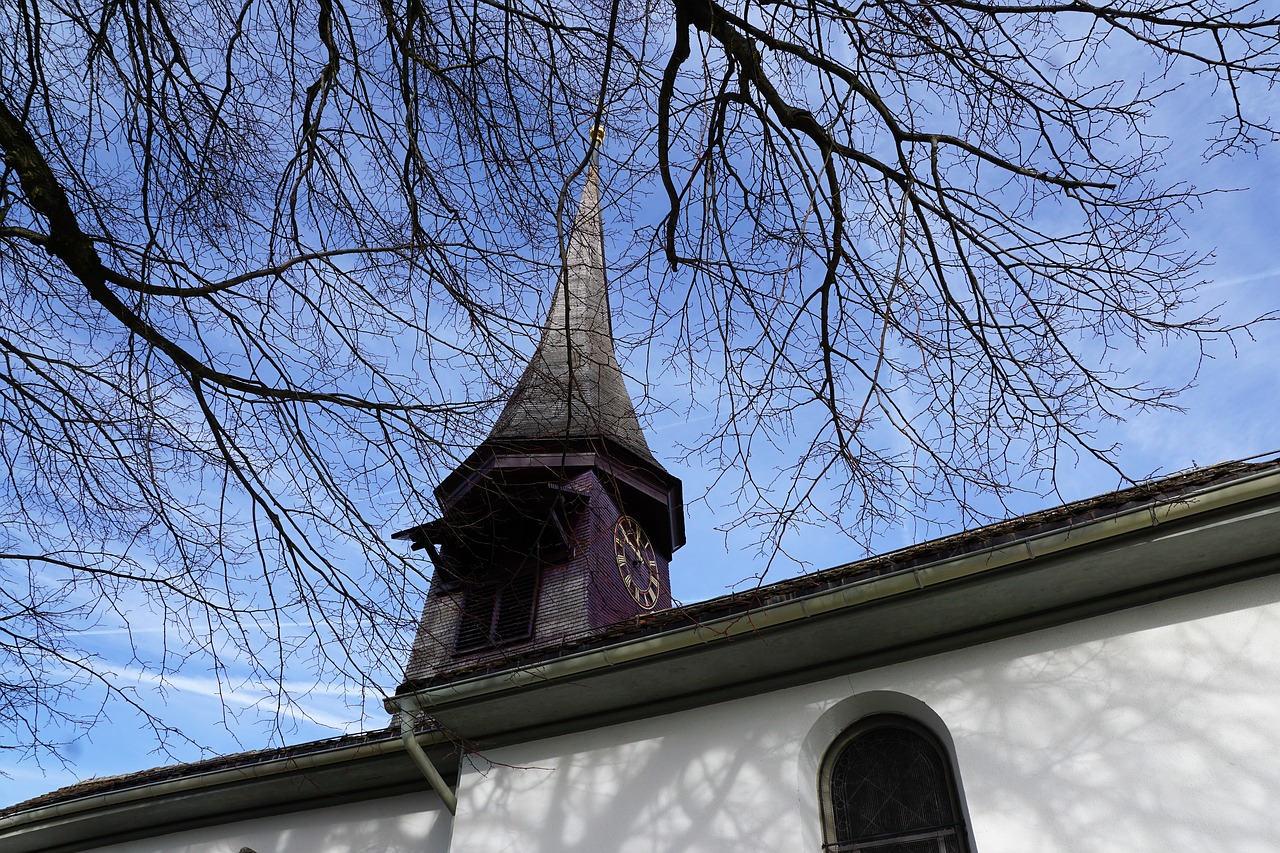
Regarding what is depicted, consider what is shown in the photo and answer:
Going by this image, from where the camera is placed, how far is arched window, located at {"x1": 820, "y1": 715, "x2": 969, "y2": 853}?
5.19m

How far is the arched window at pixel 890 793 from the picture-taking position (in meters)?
5.19

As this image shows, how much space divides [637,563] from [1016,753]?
7.32 m

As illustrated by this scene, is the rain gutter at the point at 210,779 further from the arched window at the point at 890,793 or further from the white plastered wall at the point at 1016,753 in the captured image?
the arched window at the point at 890,793

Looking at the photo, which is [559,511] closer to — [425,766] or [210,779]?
[425,766]

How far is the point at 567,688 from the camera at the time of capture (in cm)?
638

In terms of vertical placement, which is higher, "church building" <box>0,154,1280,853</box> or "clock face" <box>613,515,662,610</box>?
"clock face" <box>613,515,662,610</box>

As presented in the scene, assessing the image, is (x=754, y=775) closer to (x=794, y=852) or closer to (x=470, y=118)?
(x=794, y=852)

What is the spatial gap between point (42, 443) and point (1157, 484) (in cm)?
547

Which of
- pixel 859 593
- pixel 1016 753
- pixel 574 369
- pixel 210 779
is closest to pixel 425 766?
pixel 210 779

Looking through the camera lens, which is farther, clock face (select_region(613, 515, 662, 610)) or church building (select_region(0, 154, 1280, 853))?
clock face (select_region(613, 515, 662, 610))

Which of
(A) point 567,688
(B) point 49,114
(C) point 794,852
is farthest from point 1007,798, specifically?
(B) point 49,114

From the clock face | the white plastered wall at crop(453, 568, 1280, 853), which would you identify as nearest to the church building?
the white plastered wall at crop(453, 568, 1280, 853)

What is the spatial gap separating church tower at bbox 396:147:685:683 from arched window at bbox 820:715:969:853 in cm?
208

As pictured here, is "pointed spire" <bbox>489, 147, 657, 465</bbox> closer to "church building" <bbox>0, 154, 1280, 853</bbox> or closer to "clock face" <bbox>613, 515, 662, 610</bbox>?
"church building" <bbox>0, 154, 1280, 853</bbox>
